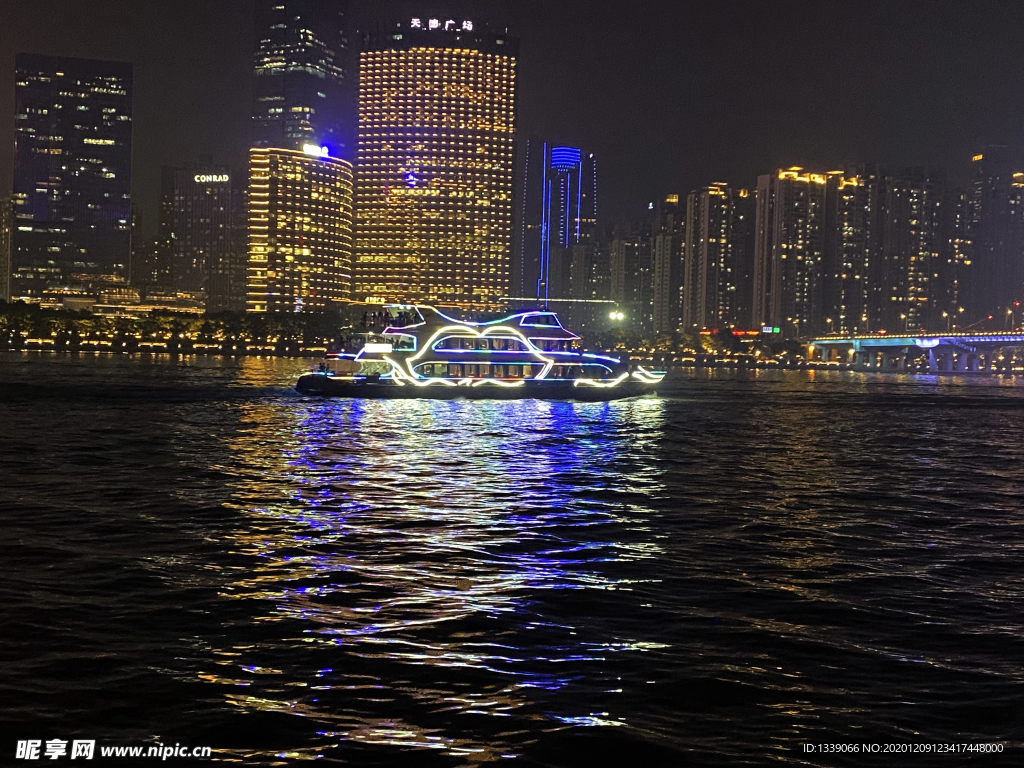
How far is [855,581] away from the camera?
16266 millimetres

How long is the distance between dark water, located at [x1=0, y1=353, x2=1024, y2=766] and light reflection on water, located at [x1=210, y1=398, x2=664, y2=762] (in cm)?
6

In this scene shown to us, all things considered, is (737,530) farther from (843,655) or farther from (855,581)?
(843,655)

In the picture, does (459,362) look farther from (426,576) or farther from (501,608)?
(501,608)

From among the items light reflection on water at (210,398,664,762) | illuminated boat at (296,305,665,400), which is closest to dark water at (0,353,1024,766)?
light reflection on water at (210,398,664,762)

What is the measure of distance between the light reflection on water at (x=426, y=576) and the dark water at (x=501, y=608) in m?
0.06

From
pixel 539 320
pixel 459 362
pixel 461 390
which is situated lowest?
pixel 461 390

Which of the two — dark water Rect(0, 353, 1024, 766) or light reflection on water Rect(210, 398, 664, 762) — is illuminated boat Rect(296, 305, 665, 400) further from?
dark water Rect(0, 353, 1024, 766)

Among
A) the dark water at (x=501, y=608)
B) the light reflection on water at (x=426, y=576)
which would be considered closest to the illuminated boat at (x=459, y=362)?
the light reflection on water at (x=426, y=576)

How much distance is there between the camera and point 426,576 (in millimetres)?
15711

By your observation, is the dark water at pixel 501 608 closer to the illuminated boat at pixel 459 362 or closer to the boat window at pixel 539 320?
the illuminated boat at pixel 459 362

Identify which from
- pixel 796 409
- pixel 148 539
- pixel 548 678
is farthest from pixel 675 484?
pixel 796 409

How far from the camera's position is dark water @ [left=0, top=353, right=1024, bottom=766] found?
940 centimetres

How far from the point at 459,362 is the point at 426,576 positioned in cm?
5502

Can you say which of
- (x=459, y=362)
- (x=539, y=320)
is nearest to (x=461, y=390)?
(x=459, y=362)
